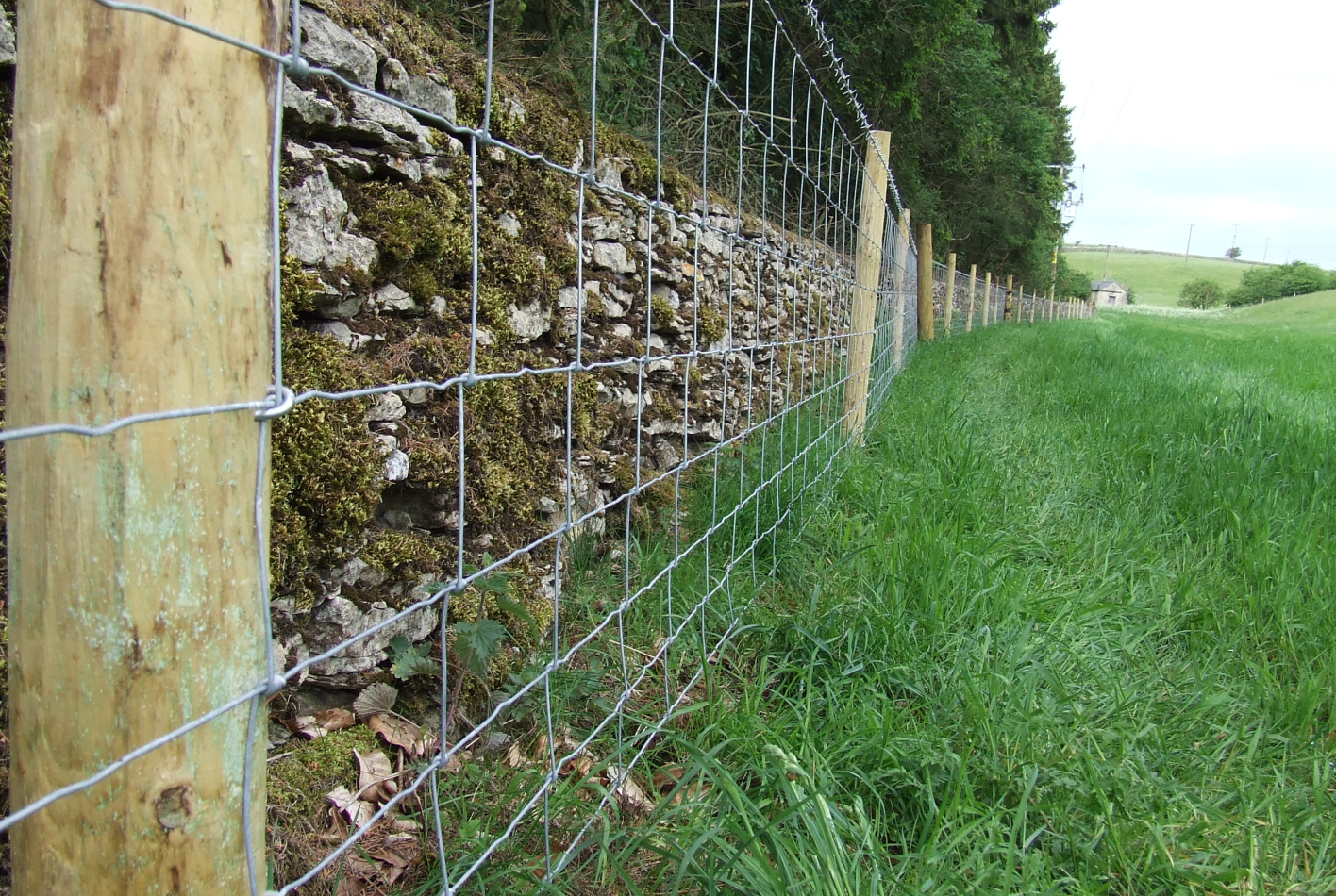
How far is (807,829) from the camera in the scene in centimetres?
148

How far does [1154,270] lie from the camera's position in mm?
103938

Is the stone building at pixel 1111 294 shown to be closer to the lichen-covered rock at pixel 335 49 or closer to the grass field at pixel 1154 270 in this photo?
the grass field at pixel 1154 270

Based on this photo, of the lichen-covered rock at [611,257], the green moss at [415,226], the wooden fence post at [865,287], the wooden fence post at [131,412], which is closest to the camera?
the wooden fence post at [131,412]

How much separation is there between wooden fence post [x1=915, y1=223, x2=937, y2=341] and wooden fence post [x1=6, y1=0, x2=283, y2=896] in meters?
12.7

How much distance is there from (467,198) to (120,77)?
1.44 metres

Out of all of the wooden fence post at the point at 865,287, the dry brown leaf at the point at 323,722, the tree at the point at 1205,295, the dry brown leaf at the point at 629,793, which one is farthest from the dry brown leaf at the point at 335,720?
the tree at the point at 1205,295

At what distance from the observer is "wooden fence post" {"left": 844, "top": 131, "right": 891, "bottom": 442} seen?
445cm

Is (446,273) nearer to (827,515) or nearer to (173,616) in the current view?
(173,616)

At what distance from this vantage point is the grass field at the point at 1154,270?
3595 inches

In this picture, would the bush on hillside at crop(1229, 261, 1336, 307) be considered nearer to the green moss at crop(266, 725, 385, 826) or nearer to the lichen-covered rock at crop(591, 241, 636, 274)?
the lichen-covered rock at crop(591, 241, 636, 274)

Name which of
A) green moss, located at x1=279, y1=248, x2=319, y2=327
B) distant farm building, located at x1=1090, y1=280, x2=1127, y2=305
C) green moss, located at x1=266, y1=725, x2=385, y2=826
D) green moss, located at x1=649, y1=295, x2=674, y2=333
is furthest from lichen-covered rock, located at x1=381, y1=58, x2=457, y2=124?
distant farm building, located at x1=1090, y1=280, x2=1127, y2=305

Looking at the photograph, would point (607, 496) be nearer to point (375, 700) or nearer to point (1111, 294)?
point (375, 700)

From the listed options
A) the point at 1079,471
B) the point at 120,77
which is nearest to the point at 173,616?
the point at 120,77

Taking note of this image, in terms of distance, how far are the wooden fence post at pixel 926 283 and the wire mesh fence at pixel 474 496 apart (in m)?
10.4
